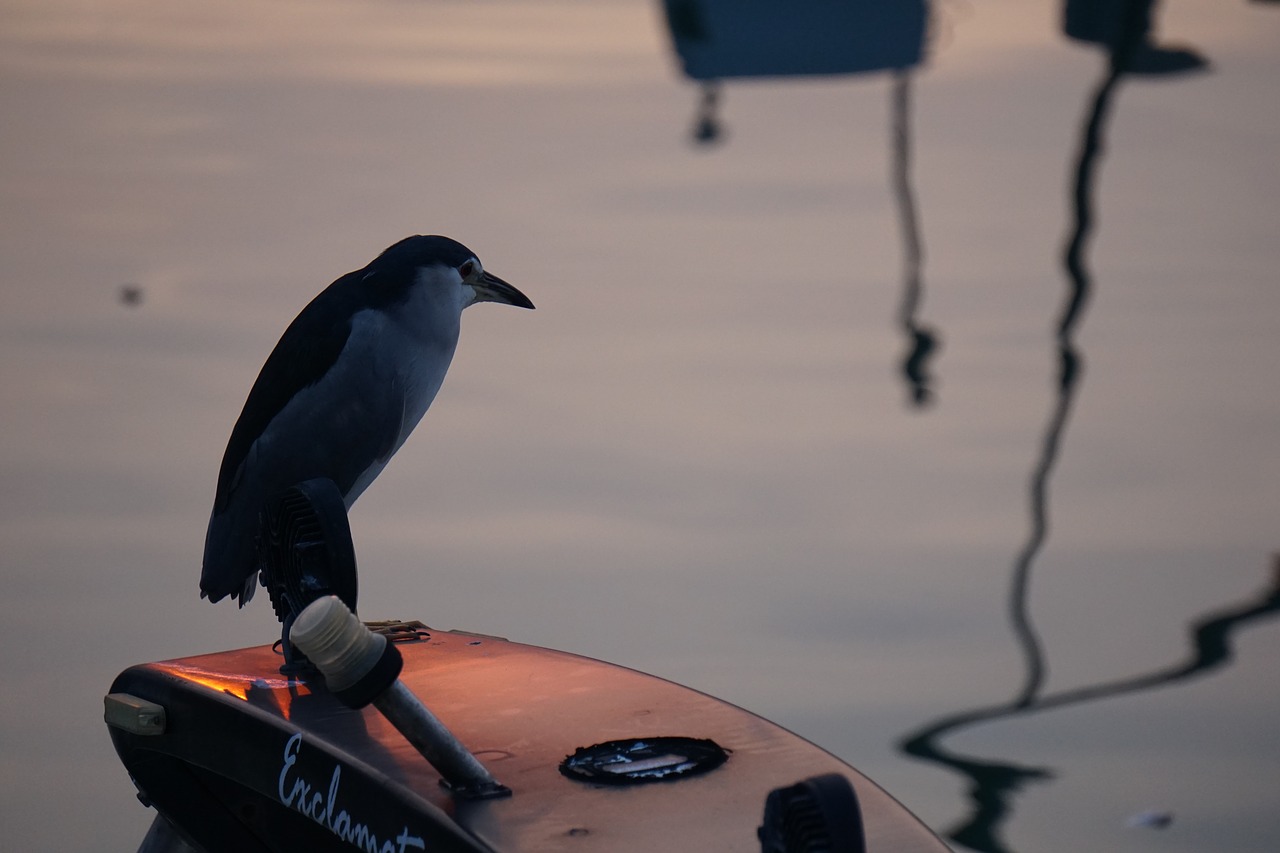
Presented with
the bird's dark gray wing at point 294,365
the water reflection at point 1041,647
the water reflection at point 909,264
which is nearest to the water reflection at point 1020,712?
the water reflection at point 1041,647

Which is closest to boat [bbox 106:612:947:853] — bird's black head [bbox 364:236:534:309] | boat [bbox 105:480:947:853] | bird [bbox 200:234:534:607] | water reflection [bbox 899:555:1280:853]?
boat [bbox 105:480:947:853]

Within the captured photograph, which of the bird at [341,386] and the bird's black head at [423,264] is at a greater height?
the bird's black head at [423,264]

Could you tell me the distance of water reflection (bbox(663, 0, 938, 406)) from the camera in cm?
690

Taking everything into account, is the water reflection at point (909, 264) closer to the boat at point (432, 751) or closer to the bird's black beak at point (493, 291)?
the bird's black beak at point (493, 291)

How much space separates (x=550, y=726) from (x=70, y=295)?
146 inches

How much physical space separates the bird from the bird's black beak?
0.14 ft

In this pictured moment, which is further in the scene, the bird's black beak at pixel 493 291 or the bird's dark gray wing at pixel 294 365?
the bird's black beak at pixel 493 291

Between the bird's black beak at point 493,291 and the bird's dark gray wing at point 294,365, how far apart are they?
0.57 ft

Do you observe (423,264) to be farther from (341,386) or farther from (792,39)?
(792,39)

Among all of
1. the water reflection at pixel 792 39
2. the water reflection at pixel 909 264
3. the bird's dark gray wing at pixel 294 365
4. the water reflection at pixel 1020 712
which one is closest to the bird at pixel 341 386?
the bird's dark gray wing at pixel 294 365

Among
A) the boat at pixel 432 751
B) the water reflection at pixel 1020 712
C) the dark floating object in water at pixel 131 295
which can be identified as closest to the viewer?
the boat at pixel 432 751

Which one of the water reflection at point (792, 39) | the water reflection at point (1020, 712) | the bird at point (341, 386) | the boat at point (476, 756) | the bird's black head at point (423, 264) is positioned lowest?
the water reflection at point (1020, 712)

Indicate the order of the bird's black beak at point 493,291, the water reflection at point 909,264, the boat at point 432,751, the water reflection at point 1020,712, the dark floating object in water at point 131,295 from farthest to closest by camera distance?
the dark floating object in water at point 131,295, the water reflection at point 909,264, the water reflection at point 1020,712, the bird's black beak at point 493,291, the boat at point 432,751

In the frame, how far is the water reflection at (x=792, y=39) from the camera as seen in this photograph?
690 cm
